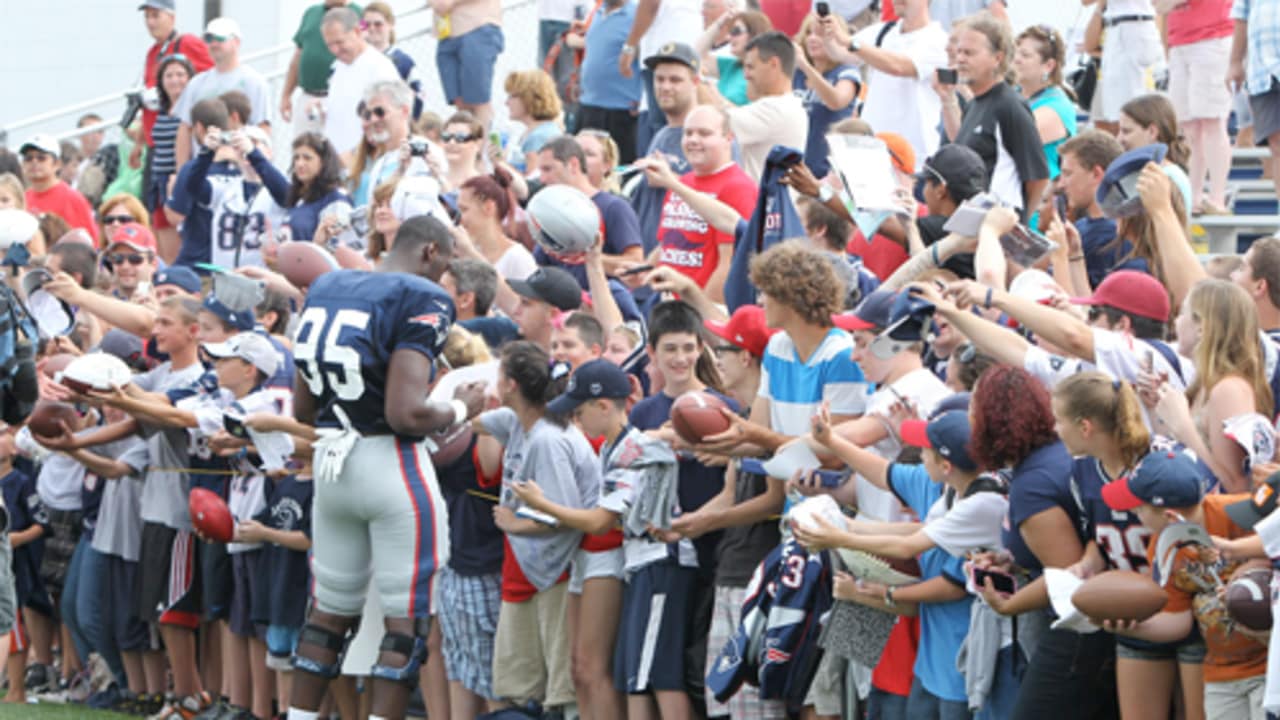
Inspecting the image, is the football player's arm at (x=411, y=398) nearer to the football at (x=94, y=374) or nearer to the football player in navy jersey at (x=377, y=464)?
the football player in navy jersey at (x=377, y=464)

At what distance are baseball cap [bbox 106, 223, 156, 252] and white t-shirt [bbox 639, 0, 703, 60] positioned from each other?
139 inches

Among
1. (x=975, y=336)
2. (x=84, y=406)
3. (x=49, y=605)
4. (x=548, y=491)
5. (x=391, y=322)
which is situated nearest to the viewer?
(x=975, y=336)

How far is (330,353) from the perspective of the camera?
6441 millimetres

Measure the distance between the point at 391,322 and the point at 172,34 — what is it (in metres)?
8.64

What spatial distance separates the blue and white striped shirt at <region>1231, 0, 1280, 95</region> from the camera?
9.29m

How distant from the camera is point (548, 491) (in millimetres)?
7062

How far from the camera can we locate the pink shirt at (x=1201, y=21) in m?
10.5

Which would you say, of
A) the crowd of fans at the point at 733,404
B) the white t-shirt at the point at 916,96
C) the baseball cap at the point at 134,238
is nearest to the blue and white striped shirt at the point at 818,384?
the crowd of fans at the point at 733,404

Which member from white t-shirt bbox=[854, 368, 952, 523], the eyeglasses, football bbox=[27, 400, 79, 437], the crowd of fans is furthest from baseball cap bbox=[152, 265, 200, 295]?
white t-shirt bbox=[854, 368, 952, 523]

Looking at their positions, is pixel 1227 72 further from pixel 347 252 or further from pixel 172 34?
pixel 172 34

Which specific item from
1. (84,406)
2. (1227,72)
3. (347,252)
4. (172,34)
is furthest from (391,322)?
(172,34)

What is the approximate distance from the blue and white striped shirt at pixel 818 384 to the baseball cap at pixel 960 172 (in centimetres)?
112

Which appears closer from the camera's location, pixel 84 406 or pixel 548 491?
pixel 548 491

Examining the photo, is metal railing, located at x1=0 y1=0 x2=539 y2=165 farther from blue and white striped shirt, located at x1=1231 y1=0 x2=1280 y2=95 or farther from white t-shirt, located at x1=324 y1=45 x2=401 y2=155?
blue and white striped shirt, located at x1=1231 y1=0 x2=1280 y2=95
